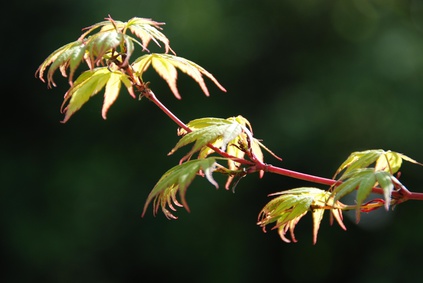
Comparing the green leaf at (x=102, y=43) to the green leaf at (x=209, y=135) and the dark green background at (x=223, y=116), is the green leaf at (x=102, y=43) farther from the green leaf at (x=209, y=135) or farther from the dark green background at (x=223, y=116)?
the dark green background at (x=223, y=116)

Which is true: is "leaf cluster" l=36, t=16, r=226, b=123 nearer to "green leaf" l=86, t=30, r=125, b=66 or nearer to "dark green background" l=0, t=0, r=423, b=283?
"green leaf" l=86, t=30, r=125, b=66

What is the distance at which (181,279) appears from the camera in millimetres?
3547

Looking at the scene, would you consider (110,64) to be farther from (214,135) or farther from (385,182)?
(385,182)

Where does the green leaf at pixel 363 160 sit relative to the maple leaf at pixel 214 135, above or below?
below

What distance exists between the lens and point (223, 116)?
3406 mm

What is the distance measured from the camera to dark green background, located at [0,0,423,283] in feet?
11.0

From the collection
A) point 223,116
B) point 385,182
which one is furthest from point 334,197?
point 223,116

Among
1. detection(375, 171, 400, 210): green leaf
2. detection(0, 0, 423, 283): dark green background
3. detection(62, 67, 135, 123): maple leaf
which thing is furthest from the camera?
detection(0, 0, 423, 283): dark green background

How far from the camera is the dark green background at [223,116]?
11.0 ft

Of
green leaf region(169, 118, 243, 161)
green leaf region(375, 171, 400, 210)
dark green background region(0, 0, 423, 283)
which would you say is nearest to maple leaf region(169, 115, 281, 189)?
green leaf region(169, 118, 243, 161)

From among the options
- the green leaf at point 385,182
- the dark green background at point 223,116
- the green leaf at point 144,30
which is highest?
the green leaf at point 144,30

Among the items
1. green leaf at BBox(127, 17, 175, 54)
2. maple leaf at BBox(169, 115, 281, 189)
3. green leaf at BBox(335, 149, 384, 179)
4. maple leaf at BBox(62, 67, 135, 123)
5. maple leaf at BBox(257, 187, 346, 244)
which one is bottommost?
maple leaf at BBox(257, 187, 346, 244)

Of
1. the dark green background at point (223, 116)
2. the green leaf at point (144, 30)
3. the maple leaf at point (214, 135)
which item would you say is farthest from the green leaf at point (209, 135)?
the dark green background at point (223, 116)

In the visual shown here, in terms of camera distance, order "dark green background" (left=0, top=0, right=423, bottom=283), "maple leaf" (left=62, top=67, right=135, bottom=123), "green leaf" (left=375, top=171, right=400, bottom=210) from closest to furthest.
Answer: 1. "green leaf" (left=375, top=171, right=400, bottom=210)
2. "maple leaf" (left=62, top=67, right=135, bottom=123)
3. "dark green background" (left=0, top=0, right=423, bottom=283)
